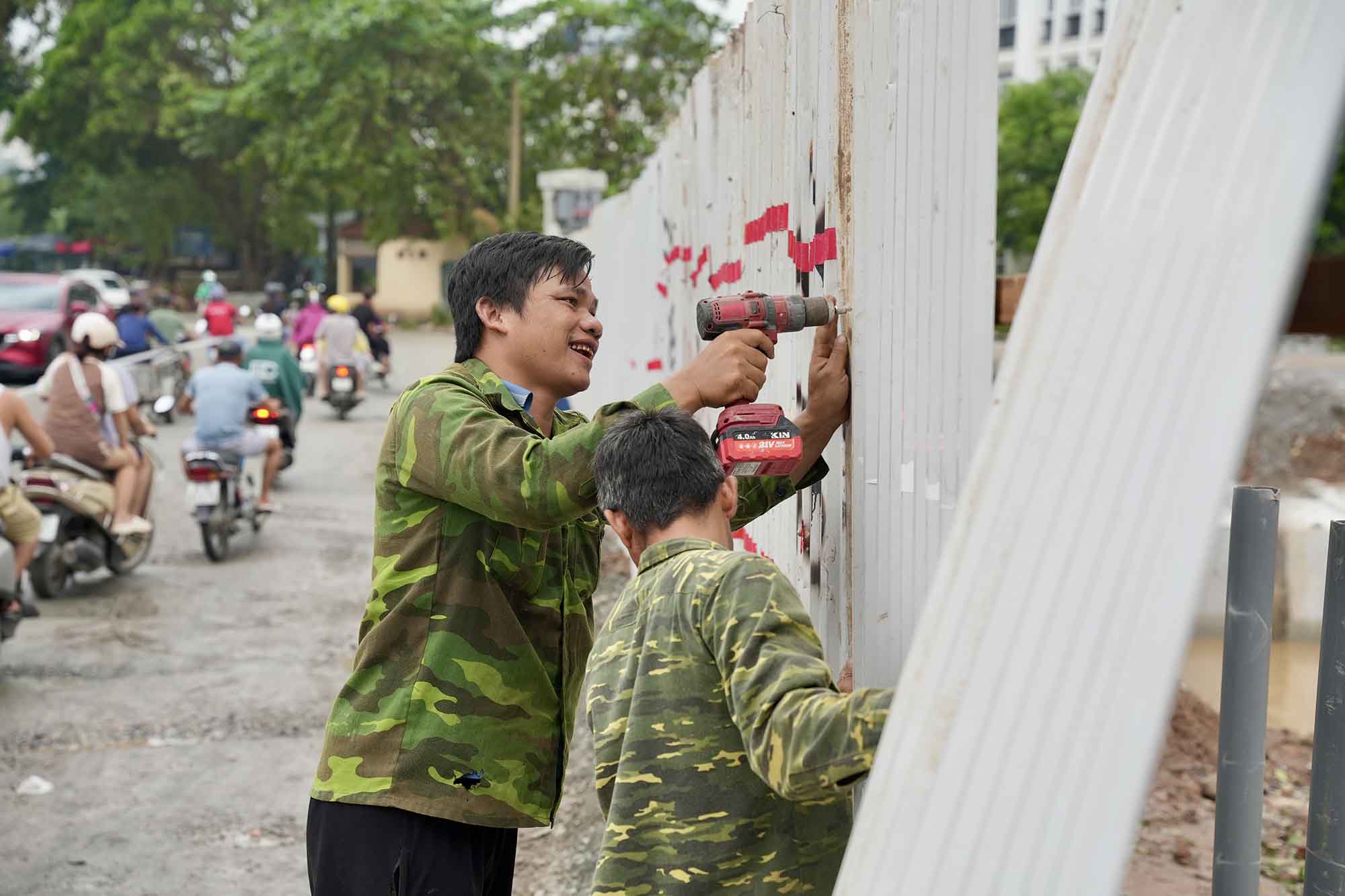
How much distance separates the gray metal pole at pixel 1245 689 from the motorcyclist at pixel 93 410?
784cm

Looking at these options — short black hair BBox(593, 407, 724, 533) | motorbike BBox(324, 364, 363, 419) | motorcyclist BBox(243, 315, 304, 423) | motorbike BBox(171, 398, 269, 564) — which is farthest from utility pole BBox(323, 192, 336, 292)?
short black hair BBox(593, 407, 724, 533)

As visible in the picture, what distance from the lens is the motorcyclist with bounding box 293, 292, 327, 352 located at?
1886 cm

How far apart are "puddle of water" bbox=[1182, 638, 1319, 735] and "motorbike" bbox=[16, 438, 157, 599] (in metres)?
6.33

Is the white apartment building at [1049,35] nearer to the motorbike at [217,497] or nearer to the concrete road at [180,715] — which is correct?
the motorbike at [217,497]

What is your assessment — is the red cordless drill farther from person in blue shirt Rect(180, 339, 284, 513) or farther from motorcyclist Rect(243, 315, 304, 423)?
motorcyclist Rect(243, 315, 304, 423)

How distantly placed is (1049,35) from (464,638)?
49.5 m

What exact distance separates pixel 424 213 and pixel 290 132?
3.91 metres

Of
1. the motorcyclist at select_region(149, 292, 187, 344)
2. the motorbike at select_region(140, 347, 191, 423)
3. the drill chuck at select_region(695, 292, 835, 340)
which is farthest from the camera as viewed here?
the motorcyclist at select_region(149, 292, 187, 344)

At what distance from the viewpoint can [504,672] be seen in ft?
8.68

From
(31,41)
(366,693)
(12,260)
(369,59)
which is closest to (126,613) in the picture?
(366,693)

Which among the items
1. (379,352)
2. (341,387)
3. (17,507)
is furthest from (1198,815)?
(379,352)

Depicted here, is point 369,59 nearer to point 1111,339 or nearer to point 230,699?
point 230,699

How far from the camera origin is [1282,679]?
1000 cm

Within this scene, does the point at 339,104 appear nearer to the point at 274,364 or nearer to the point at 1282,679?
the point at 274,364
